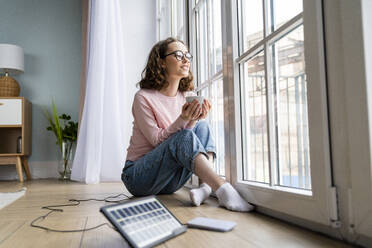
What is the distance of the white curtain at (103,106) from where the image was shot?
110 inches

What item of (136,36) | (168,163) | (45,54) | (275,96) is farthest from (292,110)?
(45,54)

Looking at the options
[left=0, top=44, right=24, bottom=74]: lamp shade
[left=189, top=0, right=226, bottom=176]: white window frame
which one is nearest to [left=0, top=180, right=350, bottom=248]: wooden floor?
[left=189, top=0, right=226, bottom=176]: white window frame

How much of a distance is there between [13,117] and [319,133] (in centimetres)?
309

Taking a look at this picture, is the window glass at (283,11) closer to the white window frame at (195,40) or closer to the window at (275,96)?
the window at (275,96)

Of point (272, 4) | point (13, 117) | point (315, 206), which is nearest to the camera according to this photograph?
point (315, 206)

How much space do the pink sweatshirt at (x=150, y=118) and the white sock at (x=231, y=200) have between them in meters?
0.35

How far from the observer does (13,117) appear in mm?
3213

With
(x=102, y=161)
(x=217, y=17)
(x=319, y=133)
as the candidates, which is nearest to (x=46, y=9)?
(x=102, y=161)

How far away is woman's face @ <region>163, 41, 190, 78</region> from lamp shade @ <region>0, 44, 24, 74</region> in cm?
232

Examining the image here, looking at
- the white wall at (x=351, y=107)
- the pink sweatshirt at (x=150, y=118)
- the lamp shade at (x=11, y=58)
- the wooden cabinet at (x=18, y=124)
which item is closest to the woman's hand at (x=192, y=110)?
the pink sweatshirt at (x=150, y=118)

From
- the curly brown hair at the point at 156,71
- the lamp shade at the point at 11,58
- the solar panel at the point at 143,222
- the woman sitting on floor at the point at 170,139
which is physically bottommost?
the solar panel at the point at 143,222

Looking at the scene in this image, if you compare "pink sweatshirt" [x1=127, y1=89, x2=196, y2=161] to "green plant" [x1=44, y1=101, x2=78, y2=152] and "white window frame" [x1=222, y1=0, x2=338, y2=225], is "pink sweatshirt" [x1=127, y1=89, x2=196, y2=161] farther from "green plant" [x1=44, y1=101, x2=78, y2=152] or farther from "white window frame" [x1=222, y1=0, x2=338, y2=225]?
"green plant" [x1=44, y1=101, x2=78, y2=152]

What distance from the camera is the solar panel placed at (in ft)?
2.26

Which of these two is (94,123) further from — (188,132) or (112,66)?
(188,132)
